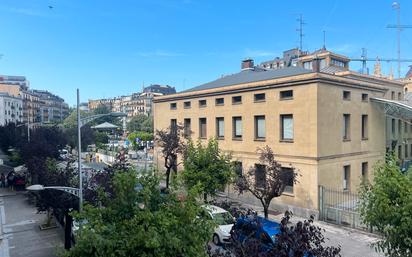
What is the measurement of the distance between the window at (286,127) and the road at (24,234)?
1577 centimetres

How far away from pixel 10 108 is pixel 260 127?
315ft

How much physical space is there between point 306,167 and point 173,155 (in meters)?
11.1

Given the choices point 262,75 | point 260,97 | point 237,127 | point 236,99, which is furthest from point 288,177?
point 262,75

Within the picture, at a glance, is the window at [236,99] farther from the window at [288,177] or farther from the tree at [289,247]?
the tree at [289,247]

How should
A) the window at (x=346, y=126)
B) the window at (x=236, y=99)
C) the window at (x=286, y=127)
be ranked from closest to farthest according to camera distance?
1. the window at (x=286, y=127)
2. the window at (x=346, y=126)
3. the window at (x=236, y=99)

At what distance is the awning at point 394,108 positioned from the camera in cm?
2608

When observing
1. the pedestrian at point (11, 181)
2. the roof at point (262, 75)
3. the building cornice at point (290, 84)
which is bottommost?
the pedestrian at point (11, 181)

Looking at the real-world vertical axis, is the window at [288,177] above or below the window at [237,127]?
below

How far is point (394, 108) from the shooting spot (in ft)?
90.4

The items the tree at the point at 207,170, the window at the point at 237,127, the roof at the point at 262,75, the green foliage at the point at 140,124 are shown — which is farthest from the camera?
the green foliage at the point at 140,124

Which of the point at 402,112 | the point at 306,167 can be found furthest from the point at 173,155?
the point at 402,112

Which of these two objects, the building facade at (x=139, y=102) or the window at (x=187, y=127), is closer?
the window at (x=187, y=127)

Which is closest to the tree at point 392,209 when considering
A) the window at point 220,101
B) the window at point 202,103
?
the window at point 220,101

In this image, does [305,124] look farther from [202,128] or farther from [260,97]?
[202,128]
